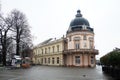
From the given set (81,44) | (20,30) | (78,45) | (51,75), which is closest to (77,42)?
(78,45)

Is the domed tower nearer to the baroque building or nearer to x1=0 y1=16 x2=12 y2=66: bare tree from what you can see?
the baroque building

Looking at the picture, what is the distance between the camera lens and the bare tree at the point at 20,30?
49031 millimetres

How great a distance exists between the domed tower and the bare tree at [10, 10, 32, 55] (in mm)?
16027

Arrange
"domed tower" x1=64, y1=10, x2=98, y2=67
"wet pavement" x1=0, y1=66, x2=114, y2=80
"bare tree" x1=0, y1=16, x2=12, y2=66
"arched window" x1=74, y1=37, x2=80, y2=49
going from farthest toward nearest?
1. "arched window" x1=74, y1=37, x2=80, y2=49
2. "domed tower" x1=64, y1=10, x2=98, y2=67
3. "bare tree" x1=0, y1=16, x2=12, y2=66
4. "wet pavement" x1=0, y1=66, x2=114, y2=80

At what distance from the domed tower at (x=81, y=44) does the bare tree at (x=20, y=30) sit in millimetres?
16027

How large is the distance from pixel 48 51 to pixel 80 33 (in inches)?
823

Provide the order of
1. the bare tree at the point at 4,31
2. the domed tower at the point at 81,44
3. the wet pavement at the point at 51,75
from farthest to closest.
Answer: the domed tower at the point at 81,44 → the bare tree at the point at 4,31 → the wet pavement at the point at 51,75

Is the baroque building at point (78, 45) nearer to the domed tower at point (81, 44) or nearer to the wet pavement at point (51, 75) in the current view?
the domed tower at point (81, 44)

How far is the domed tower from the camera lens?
61.3m

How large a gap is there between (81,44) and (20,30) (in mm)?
18357

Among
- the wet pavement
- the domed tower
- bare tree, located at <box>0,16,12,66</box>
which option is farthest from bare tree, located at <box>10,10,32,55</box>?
the wet pavement

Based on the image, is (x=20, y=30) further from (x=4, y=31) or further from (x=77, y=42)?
(x=77, y=42)

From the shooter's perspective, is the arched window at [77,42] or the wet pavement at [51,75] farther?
the arched window at [77,42]

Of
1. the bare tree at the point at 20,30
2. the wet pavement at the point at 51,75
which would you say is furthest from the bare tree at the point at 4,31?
the wet pavement at the point at 51,75
